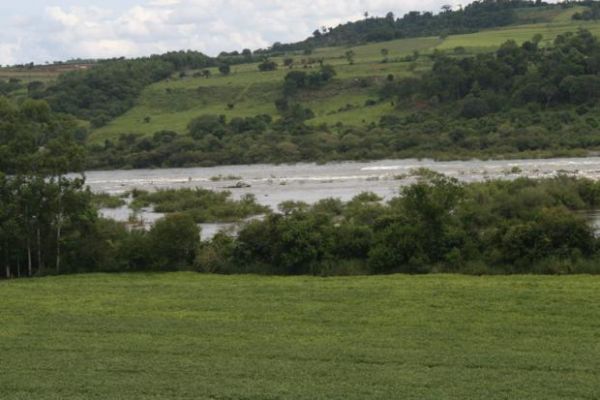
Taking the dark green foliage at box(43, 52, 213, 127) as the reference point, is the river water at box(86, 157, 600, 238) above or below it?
below

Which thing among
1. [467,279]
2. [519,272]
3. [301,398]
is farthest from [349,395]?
[519,272]

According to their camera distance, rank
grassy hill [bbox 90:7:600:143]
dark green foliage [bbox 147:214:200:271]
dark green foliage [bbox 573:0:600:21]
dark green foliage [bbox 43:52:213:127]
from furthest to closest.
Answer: dark green foliage [bbox 573:0:600:21]
dark green foliage [bbox 43:52:213:127]
grassy hill [bbox 90:7:600:143]
dark green foliage [bbox 147:214:200:271]

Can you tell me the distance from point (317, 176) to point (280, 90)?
3981 centimetres

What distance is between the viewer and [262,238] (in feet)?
94.2

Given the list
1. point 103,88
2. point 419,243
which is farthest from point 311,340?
point 103,88

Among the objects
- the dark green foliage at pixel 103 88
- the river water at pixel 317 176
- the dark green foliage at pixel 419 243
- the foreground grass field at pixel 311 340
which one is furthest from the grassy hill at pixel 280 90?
the foreground grass field at pixel 311 340

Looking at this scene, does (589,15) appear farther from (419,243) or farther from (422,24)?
(419,243)

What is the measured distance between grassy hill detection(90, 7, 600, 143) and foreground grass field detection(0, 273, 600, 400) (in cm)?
6856

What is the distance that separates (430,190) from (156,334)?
13.2 metres

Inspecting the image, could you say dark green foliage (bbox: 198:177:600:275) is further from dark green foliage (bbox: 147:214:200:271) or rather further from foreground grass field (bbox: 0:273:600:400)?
foreground grass field (bbox: 0:273:600:400)

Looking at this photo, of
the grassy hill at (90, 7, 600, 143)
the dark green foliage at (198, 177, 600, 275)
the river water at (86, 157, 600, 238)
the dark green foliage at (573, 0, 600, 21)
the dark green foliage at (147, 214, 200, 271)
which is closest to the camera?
the dark green foliage at (198, 177, 600, 275)

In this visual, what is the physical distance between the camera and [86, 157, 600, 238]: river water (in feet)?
179

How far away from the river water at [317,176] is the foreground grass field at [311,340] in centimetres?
2210

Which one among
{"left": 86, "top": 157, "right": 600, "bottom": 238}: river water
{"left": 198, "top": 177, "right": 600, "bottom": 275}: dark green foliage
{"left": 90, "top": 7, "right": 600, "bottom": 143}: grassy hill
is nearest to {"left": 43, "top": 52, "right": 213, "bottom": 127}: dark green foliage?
{"left": 90, "top": 7, "right": 600, "bottom": 143}: grassy hill
